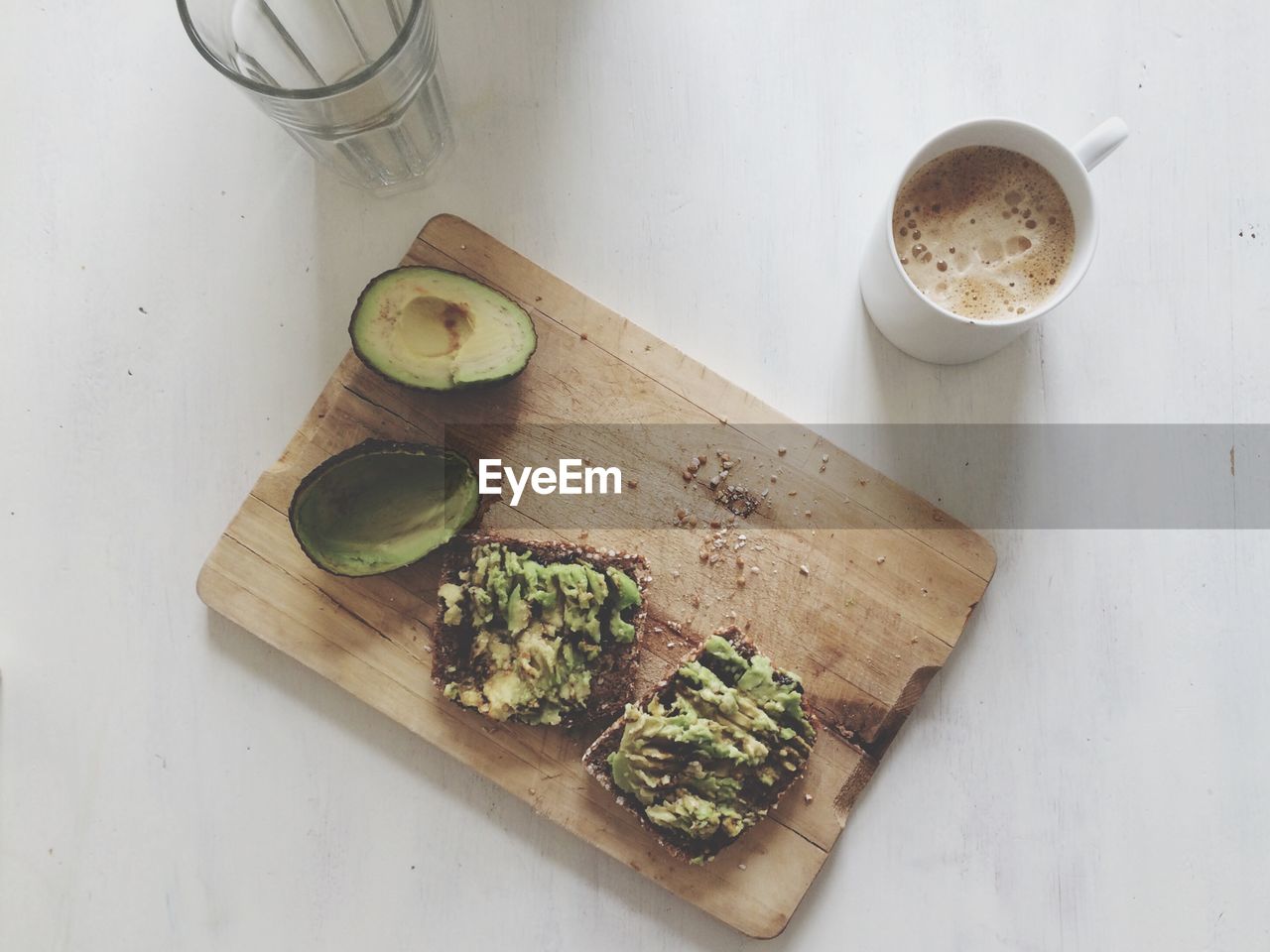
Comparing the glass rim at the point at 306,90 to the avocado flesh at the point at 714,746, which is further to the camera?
the avocado flesh at the point at 714,746

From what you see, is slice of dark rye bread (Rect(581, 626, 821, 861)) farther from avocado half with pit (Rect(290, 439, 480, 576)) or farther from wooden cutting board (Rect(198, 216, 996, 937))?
avocado half with pit (Rect(290, 439, 480, 576))

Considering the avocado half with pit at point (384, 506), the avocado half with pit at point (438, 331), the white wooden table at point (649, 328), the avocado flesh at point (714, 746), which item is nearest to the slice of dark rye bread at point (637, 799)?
the avocado flesh at point (714, 746)

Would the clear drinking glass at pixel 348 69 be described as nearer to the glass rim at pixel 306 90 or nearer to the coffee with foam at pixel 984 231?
the glass rim at pixel 306 90

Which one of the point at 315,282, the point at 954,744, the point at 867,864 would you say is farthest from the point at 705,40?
the point at 867,864

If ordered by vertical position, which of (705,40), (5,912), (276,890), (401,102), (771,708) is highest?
(705,40)

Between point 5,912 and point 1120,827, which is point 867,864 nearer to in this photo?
point 1120,827

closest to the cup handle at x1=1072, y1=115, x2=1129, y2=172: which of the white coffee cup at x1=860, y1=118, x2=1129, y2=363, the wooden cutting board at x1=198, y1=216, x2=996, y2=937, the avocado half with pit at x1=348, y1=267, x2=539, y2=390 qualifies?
the white coffee cup at x1=860, y1=118, x2=1129, y2=363
